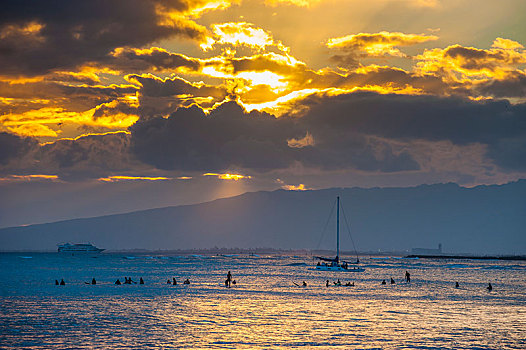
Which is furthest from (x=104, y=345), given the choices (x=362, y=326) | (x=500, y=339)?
(x=500, y=339)

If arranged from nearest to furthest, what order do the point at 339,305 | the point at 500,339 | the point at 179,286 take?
1. the point at 500,339
2. the point at 339,305
3. the point at 179,286

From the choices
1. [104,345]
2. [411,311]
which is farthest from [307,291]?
[104,345]

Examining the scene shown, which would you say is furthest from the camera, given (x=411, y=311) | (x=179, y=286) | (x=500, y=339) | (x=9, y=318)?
(x=179, y=286)

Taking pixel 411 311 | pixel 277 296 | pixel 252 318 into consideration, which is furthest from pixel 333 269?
pixel 252 318

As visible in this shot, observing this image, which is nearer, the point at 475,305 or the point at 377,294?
the point at 475,305

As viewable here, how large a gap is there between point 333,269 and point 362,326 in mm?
122153

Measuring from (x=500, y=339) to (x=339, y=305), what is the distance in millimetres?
27296

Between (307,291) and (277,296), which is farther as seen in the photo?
(307,291)

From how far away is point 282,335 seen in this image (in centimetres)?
4838

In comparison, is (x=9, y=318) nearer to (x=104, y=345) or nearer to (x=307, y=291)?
(x=104, y=345)

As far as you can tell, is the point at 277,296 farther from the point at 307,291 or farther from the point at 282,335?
the point at 282,335

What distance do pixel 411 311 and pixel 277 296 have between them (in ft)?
74.0

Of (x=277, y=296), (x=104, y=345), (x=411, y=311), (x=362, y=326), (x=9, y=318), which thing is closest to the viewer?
(x=104, y=345)

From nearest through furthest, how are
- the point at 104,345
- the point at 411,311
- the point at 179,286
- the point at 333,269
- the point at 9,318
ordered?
the point at 104,345
the point at 9,318
the point at 411,311
the point at 179,286
the point at 333,269
